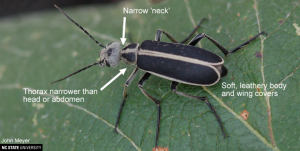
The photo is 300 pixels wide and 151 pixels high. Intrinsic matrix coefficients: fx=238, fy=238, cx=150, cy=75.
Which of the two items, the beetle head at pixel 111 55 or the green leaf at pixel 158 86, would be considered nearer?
the green leaf at pixel 158 86

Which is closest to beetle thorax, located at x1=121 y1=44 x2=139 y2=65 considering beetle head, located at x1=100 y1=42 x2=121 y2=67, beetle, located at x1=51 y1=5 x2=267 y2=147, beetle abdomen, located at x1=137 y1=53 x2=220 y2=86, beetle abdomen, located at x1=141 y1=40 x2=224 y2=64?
beetle, located at x1=51 y1=5 x2=267 y2=147

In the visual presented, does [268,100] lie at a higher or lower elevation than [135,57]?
lower

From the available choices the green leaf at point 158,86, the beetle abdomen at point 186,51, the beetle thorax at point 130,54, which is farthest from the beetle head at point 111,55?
the beetle abdomen at point 186,51

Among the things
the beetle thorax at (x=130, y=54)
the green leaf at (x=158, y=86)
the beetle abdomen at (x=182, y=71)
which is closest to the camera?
the green leaf at (x=158, y=86)

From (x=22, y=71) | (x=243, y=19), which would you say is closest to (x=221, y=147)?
(x=243, y=19)

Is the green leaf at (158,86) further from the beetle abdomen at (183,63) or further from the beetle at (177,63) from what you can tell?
the beetle abdomen at (183,63)

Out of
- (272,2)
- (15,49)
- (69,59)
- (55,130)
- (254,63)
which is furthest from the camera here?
(15,49)

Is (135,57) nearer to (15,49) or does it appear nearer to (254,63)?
(254,63)

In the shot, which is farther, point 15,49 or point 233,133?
point 15,49
